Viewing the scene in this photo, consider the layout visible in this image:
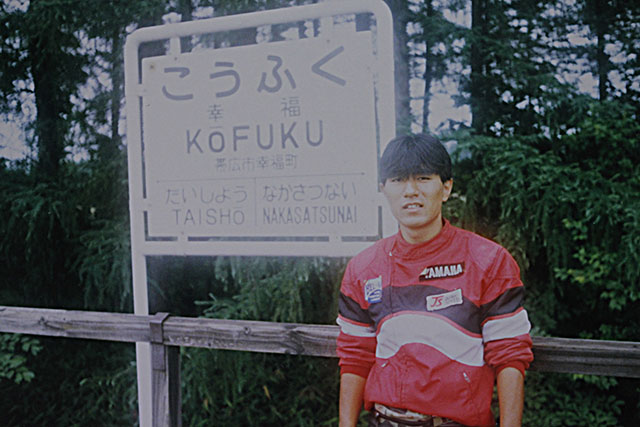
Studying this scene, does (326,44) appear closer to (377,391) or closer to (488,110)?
(377,391)

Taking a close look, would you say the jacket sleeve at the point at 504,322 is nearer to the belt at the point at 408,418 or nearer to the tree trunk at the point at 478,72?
the belt at the point at 408,418

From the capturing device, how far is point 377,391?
1.51 meters

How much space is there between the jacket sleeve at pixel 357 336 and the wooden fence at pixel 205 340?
1.23 ft

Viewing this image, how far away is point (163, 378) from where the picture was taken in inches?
92.0

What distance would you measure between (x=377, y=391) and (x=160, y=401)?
121 cm

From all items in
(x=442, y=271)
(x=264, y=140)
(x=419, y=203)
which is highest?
(x=264, y=140)

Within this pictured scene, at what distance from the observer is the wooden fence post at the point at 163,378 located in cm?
231

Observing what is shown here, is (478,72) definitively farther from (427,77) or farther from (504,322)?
(504,322)

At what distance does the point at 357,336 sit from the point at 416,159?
530mm

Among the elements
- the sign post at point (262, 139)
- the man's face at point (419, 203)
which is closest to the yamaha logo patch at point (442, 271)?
the man's face at point (419, 203)

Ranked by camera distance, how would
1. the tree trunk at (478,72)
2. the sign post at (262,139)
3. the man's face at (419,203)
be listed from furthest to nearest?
the tree trunk at (478,72)
the sign post at (262,139)
the man's face at (419,203)

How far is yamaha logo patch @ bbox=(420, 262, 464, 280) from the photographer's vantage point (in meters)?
1.47

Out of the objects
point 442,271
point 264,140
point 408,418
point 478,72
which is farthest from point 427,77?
point 408,418

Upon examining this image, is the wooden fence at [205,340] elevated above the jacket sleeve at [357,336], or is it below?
below
